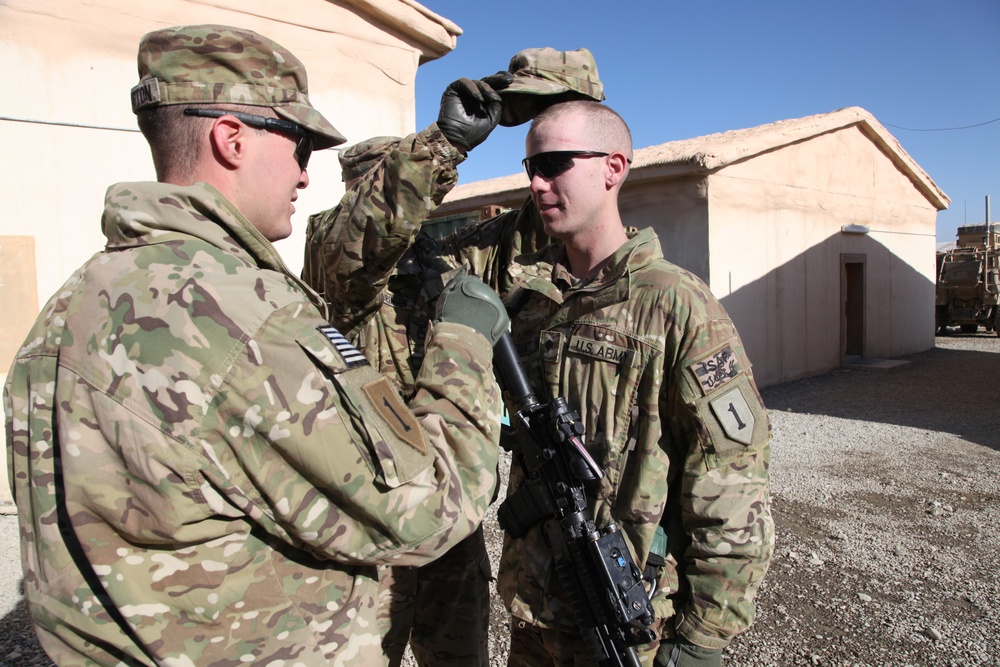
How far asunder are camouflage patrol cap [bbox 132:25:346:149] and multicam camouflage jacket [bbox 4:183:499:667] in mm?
205

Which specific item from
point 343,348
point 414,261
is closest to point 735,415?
point 343,348

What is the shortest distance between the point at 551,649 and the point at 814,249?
36.9ft

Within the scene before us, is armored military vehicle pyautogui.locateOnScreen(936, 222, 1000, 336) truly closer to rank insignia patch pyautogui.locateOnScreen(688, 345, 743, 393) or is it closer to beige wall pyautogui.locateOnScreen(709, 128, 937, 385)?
beige wall pyautogui.locateOnScreen(709, 128, 937, 385)

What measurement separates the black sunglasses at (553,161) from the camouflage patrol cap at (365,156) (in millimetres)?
925

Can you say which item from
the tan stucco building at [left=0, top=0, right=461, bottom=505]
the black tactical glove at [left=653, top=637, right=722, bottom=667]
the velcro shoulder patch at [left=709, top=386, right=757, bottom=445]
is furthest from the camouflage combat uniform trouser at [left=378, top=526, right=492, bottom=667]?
the tan stucco building at [left=0, top=0, right=461, bottom=505]

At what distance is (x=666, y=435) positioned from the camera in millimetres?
1854

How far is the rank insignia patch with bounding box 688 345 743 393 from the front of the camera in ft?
5.69

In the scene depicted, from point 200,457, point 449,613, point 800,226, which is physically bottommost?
point 449,613

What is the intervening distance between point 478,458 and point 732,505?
2.58 ft

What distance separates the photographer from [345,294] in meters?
2.29

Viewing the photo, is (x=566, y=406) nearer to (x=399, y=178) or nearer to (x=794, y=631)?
(x=399, y=178)

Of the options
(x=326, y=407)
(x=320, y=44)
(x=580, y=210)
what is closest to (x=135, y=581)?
(x=326, y=407)

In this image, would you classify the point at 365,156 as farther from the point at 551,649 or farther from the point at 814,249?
the point at 814,249

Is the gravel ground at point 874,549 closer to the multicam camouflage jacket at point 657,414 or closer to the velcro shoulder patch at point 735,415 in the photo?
the multicam camouflage jacket at point 657,414
